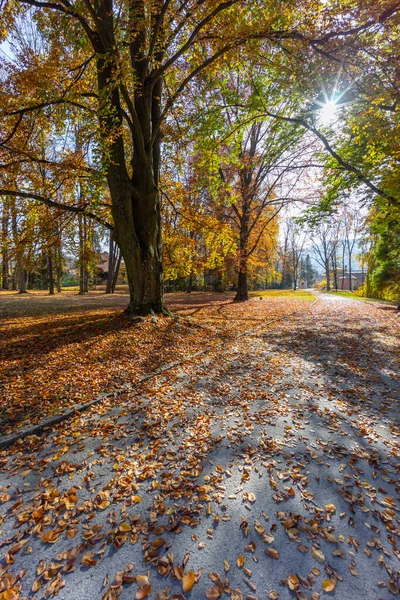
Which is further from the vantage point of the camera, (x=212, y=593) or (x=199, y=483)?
(x=199, y=483)

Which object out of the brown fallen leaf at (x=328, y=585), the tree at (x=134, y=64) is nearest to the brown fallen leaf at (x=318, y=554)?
the brown fallen leaf at (x=328, y=585)

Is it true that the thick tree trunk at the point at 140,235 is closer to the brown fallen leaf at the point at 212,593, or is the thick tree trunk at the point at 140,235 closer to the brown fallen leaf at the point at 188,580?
the brown fallen leaf at the point at 188,580

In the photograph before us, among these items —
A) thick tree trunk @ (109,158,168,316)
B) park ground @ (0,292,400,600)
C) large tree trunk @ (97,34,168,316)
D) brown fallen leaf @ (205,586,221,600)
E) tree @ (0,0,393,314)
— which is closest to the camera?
brown fallen leaf @ (205,586,221,600)

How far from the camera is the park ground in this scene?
1.76 m

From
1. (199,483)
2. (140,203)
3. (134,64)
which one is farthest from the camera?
(140,203)

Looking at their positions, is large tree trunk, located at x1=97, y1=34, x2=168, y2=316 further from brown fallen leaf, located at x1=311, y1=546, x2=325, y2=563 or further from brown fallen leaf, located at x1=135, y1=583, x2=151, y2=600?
brown fallen leaf, located at x1=311, y1=546, x2=325, y2=563

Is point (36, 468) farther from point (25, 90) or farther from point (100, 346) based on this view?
point (25, 90)

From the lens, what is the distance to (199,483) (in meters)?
2.56

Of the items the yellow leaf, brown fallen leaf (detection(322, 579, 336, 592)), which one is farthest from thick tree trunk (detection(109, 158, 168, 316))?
brown fallen leaf (detection(322, 579, 336, 592))

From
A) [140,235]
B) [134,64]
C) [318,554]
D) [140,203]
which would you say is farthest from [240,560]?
[134,64]

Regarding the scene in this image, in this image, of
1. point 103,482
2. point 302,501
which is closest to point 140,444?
point 103,482

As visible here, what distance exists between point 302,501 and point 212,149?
10.8m

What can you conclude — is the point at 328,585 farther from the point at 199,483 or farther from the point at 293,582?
the point at 199,483

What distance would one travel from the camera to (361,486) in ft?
8.26
